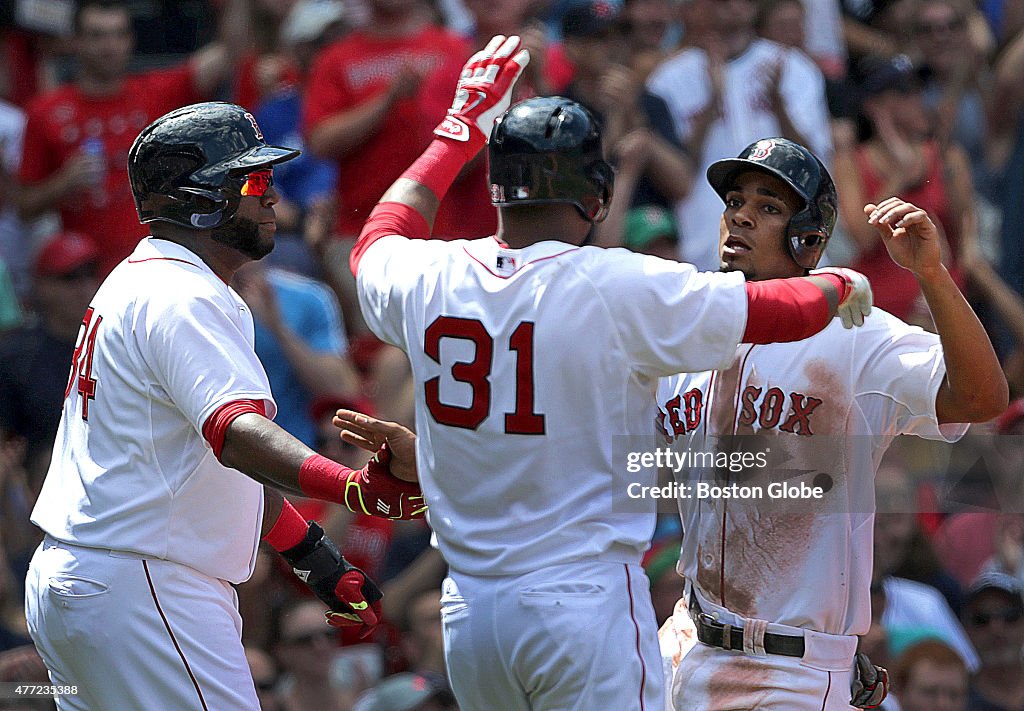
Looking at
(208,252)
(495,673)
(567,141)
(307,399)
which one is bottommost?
(307,399)

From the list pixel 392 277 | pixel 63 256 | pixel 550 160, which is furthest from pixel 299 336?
pixel 550 160

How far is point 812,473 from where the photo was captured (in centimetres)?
461

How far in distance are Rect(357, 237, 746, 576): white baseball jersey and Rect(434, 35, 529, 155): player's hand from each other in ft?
2.37

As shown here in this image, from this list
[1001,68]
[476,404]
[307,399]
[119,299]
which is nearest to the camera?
[476,404]

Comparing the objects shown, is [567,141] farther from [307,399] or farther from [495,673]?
[307,399]

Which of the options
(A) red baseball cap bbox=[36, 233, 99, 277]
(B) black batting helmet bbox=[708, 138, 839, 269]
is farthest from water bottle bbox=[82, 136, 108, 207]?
(B) black batting helmet bbox=[708, 138, 839, 269]

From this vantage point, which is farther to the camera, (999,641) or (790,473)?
(999,641)

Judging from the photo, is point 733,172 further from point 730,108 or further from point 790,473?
point 730,108

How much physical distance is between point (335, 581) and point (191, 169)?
1.32m

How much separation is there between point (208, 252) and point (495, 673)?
1.50 metres

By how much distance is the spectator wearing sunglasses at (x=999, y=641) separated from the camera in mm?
7266

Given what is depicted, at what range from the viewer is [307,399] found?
805cm

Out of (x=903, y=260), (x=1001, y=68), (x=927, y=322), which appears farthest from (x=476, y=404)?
(x=1001, y=68)

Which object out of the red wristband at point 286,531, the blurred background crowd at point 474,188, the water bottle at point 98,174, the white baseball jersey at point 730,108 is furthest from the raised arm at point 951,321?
the water bottle at point 98,174
